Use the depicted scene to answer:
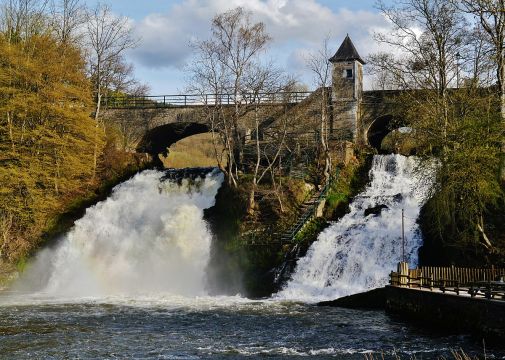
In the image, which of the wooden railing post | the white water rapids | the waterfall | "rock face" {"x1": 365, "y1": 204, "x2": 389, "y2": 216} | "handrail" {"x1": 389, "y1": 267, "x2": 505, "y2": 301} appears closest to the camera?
"handrail" {"x1": 389, "y1": 267, "x2": 505, "y2": 301}

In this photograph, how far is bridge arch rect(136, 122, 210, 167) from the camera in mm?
47750

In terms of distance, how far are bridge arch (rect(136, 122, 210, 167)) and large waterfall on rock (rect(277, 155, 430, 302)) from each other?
17.6 meters

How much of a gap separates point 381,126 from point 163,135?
17.7 metres

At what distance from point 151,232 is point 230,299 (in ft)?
27.7

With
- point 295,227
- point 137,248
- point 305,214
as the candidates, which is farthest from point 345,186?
point 137,248

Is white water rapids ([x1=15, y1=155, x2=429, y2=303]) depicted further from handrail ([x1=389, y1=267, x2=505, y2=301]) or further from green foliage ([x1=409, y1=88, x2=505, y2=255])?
handrail ([x1=389, y1=267, x2=505, y2=301])

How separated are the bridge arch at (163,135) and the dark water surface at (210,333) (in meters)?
23.4

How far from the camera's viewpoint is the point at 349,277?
28547 mm

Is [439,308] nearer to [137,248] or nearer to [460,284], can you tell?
[460,284]

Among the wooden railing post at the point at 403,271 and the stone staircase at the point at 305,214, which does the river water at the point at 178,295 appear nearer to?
the stone staircase at the point at 305,214

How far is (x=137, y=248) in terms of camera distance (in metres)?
34.8

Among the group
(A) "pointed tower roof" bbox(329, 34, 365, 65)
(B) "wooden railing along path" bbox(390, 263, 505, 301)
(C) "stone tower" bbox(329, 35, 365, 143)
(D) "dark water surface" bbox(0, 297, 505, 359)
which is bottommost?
(D) "dark water surface" bbox(0, 297, 505, 359)

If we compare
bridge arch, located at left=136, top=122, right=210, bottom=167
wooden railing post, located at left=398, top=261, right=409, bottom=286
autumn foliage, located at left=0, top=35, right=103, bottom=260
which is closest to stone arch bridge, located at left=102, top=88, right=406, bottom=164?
bridge arch, located at left=136, top=122, right=210, bottom=167

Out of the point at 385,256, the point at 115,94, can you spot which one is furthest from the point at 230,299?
the point at 115,94
